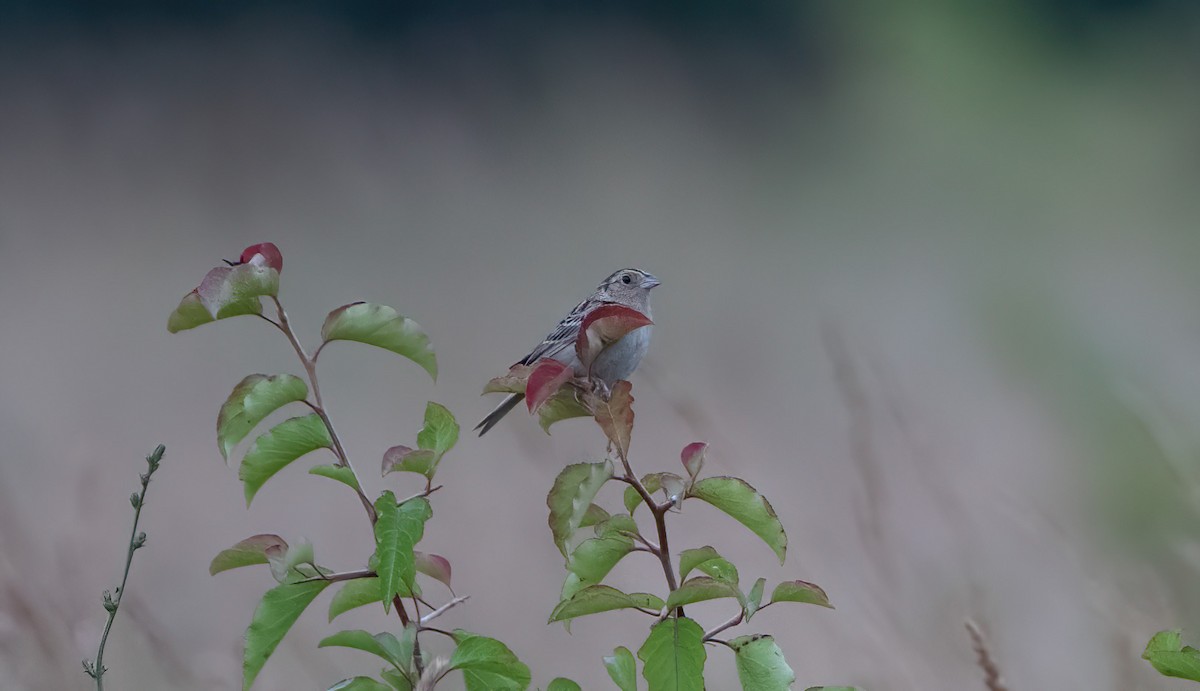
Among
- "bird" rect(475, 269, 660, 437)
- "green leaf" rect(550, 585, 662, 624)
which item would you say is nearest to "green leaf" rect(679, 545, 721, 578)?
"green leaf" rect(550, 585, 662, 624)

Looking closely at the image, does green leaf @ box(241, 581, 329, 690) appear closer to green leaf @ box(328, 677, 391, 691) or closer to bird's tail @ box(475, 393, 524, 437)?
green leaf @ box(328, 677, 391, 691)

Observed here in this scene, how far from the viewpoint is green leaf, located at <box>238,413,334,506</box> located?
0.94 metres

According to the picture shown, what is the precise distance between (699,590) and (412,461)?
0.89ft

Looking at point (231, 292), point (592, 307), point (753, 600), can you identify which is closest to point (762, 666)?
point (753, 600)

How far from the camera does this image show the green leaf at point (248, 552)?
0.96 meters

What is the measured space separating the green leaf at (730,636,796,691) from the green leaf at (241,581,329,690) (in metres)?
0.34

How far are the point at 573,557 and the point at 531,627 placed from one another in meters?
2.14

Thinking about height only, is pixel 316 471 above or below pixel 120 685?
below

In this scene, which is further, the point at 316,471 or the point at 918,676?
the point at 918,676

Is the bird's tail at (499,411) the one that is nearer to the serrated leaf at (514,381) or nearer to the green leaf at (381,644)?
the serrated leaf at (514,381)

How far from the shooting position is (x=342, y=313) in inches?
39.3

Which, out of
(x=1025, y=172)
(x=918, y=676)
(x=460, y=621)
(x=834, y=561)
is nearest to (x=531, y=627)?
(x=460, y=621)

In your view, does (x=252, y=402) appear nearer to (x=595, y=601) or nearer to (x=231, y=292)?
(x=231, y=292)

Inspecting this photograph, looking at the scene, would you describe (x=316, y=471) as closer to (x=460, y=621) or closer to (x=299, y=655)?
(x=299, y=655)
